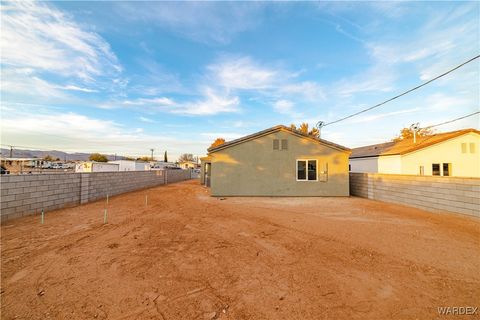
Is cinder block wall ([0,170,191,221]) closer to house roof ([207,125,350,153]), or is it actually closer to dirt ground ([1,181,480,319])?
dirt ground ([1,181,480,319])

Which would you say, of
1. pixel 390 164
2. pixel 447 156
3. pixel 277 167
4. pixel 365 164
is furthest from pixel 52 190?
pixel 447 156

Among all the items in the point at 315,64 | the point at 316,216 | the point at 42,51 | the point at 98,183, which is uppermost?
the point at 315,64

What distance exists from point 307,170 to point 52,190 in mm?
13467

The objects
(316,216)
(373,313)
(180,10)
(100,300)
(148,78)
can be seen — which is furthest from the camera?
(148,78)

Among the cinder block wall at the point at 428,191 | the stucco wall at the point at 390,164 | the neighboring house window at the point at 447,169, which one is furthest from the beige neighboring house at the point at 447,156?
the cinder block wall at the point at 428,191

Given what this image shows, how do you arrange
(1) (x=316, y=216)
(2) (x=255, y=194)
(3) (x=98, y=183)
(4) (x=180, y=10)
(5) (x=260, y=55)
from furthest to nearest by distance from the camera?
(5) (x=260, y=55), (2) (x=255, y=194), (3) (x=98, y=183), (4) (x=180, y=10), (1) (x=316, y=216)

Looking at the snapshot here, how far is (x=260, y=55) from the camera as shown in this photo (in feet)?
46.0

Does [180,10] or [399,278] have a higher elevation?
[180,10]

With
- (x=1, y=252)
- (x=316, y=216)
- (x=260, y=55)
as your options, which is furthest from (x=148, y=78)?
(x=316, y=216)

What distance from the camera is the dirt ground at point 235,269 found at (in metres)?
2.47

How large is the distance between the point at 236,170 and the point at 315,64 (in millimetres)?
10027

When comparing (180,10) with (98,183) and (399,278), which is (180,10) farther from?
(399,278)

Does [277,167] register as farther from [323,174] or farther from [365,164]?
[365,164]

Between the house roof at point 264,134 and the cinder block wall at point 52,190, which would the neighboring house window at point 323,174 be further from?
the cinder block wall at point 52,190
